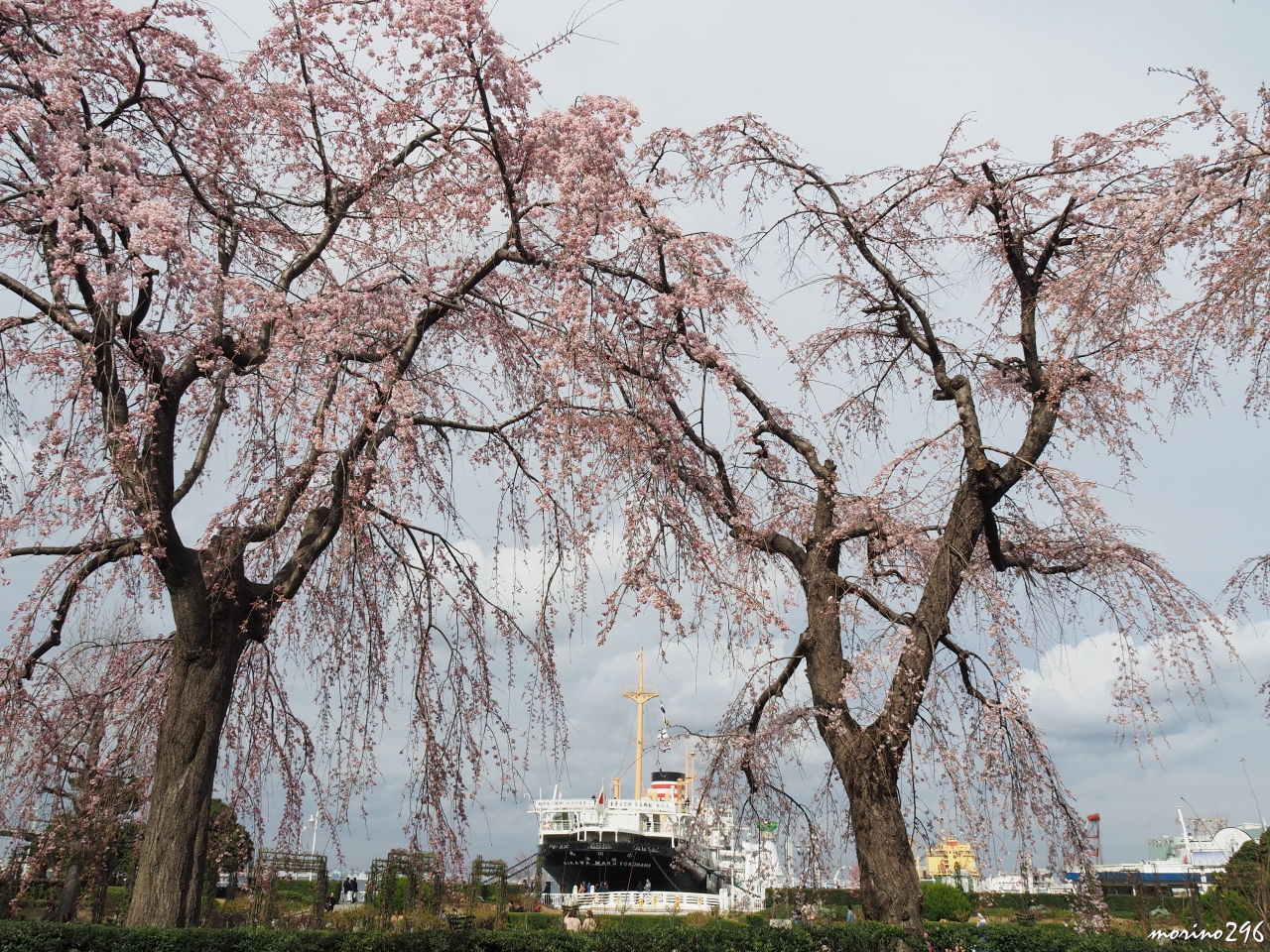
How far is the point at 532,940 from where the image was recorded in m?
6.52

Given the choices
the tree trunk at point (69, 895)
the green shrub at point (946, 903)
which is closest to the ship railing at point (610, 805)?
the green shrub at point (946, 903)

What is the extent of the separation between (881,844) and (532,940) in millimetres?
2894

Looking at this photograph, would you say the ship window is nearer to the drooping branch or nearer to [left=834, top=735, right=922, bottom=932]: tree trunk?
[left=834, top=735, right=922, bottom=932]: tree trunk

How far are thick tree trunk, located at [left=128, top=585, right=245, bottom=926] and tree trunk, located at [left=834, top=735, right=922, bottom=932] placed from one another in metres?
5.00

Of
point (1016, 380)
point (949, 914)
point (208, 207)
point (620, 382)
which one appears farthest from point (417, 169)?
point (949, 914)

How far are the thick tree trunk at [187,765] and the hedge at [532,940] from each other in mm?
243

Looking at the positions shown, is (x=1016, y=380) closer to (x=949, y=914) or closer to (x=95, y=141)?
(x=95, y=141)

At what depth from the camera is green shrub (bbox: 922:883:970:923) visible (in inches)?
861

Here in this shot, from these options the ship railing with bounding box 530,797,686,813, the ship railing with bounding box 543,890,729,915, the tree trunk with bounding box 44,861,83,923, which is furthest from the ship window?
the tree trunk with bounding box 44,861,83,923

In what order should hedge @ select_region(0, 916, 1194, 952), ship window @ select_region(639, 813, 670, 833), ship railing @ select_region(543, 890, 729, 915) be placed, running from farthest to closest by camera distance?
ship window @ select_region(639, 813, 670, 833) < ship railing @ select_region(543, 890, 729, 915) < hedge @ select_region(0, 916, 1194, 952)

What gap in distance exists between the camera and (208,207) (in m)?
6.82

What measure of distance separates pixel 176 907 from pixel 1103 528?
757 cm

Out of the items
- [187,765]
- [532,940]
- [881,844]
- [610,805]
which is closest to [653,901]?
[610,805]

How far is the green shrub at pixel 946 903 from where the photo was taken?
2188 centimetres
